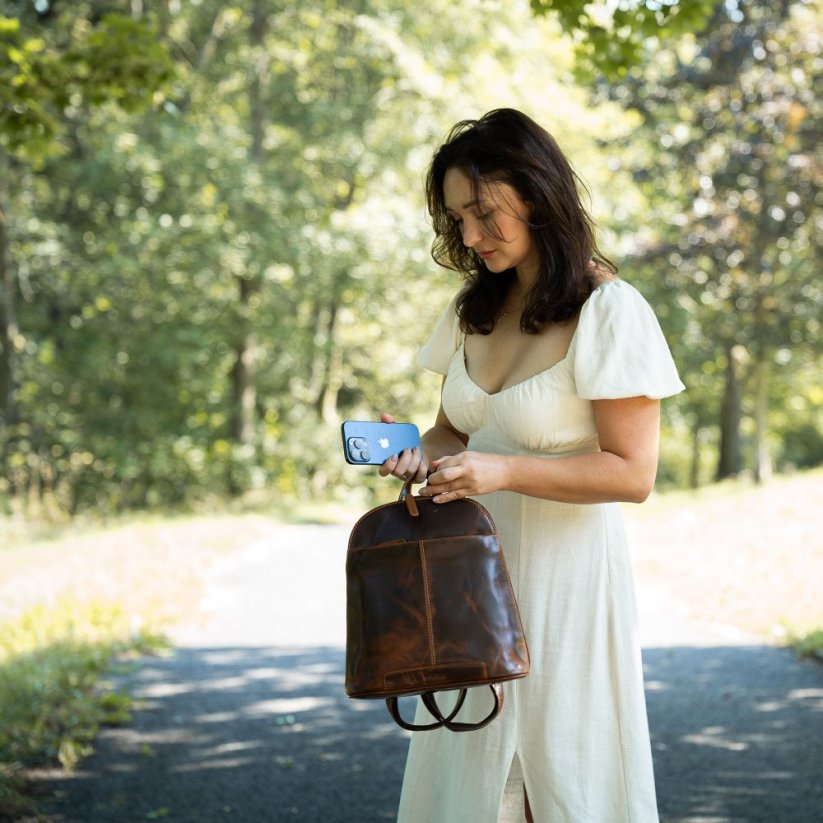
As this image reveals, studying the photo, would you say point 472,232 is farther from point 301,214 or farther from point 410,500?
point 301,214

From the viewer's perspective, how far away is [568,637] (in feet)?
8.71

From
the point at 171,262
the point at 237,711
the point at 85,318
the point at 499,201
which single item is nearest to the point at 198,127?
the point at 171,262

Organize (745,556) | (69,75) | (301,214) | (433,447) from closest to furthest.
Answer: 1. (433,447)
2. (69,75)
3. (745,556)
4. (301,214)

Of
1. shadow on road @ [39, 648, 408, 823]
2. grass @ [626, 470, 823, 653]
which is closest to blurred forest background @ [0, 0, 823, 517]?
grass @ [626, 470, 823, 653]

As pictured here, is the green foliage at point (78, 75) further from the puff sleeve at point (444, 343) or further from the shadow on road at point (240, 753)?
the puff sleeve at point (444, 343)

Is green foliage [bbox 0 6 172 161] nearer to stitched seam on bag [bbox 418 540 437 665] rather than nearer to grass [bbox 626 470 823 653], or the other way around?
stitched seam on bag [bbox 418 540 437 665]

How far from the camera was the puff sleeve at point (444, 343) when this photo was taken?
3.02 m

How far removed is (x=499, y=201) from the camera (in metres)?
2.64

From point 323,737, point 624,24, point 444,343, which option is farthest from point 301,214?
point 444,343

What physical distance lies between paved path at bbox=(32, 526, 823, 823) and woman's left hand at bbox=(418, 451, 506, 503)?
8.45ft

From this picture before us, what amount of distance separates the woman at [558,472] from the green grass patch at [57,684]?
8.73ft

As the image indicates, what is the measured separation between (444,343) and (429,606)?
892 millimetres

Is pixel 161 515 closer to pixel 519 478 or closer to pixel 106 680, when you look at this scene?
pixel 106 680

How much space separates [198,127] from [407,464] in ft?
53.3
